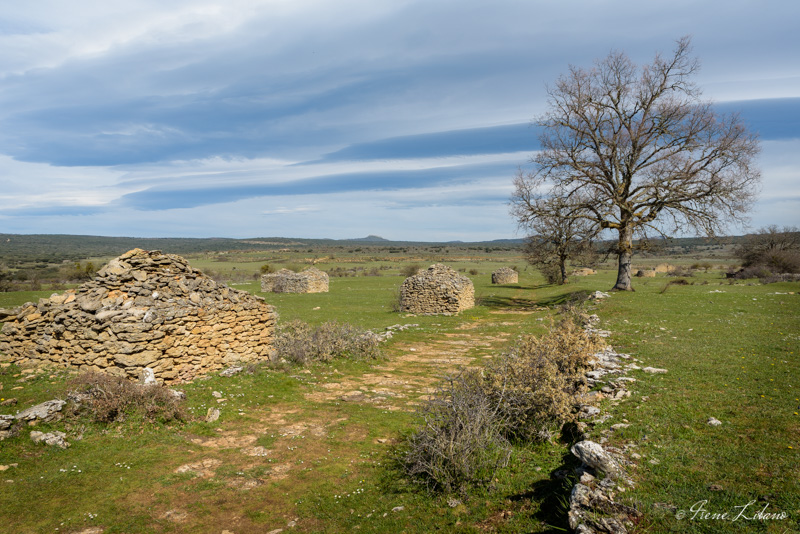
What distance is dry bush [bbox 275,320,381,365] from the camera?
12.7 m

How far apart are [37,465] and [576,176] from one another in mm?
24717

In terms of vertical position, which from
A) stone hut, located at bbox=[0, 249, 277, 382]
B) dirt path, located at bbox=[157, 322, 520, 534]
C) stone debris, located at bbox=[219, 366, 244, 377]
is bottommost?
dirt path, located at bbox=[157, 322, 520, 534]

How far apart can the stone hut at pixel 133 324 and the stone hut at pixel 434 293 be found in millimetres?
14442

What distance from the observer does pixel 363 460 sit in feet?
23.4

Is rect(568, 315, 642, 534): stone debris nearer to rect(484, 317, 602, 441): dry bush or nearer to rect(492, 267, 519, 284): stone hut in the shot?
rect(484, 317, 602, 441): dry bush

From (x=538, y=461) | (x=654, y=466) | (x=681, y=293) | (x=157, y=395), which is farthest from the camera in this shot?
(x=681, y=293)

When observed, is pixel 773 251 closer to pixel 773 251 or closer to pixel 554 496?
pixel 773 251

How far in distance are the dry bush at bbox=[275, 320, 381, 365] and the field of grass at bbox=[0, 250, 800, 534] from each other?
1.28 metres

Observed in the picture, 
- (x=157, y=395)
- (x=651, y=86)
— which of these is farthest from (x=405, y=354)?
(x=651, y=86)

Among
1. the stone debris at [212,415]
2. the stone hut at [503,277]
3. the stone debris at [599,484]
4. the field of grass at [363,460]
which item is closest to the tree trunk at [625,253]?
the field of grass at [363,460]

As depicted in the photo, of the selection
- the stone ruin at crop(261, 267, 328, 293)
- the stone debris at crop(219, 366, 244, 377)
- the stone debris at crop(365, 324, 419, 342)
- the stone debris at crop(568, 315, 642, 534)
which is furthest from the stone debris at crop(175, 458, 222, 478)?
the stone ruin at crop(261, 267, 328, 293)

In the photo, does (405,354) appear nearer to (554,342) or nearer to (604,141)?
(554,342)

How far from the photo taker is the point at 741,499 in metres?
4.15

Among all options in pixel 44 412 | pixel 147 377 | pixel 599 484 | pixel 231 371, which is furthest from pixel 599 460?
pixel 231 371
